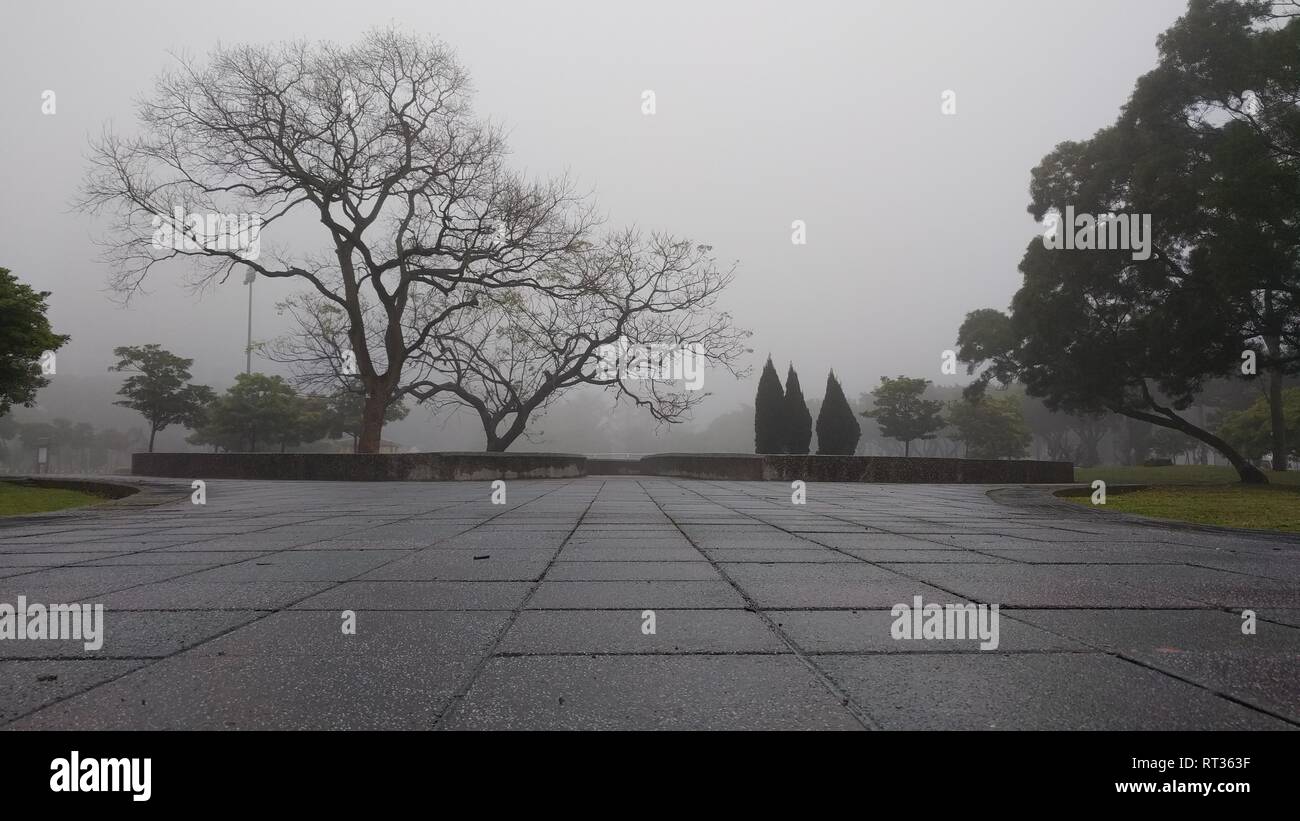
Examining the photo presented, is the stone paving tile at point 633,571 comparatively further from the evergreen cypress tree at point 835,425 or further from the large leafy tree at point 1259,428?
the large leafy tree at point 1259,428

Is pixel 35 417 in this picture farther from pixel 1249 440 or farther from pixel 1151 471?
pixel 1249 440

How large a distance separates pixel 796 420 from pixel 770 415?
6.69 ft

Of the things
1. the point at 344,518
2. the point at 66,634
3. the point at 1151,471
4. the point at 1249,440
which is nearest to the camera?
the point at 66,634

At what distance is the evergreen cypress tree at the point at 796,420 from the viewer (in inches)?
1644

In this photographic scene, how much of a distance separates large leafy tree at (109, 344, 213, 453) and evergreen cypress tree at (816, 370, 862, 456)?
3849 centimetres

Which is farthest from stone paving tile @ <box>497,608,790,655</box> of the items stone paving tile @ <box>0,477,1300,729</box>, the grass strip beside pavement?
the grass strip beside pavement

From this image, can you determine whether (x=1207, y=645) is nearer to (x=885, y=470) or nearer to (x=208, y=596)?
(x=208, y=596)

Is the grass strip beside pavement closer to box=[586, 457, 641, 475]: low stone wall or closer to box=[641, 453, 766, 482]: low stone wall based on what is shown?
box=[641, 453, 766, 482]: low stone wall

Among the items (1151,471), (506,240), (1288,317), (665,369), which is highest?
(506,240)

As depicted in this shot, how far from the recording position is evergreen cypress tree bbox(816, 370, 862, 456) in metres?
43.3

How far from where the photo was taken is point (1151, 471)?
31.2 m

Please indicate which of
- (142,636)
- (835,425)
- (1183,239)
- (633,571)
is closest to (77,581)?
(142,636)

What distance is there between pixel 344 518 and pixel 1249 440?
167 ft
